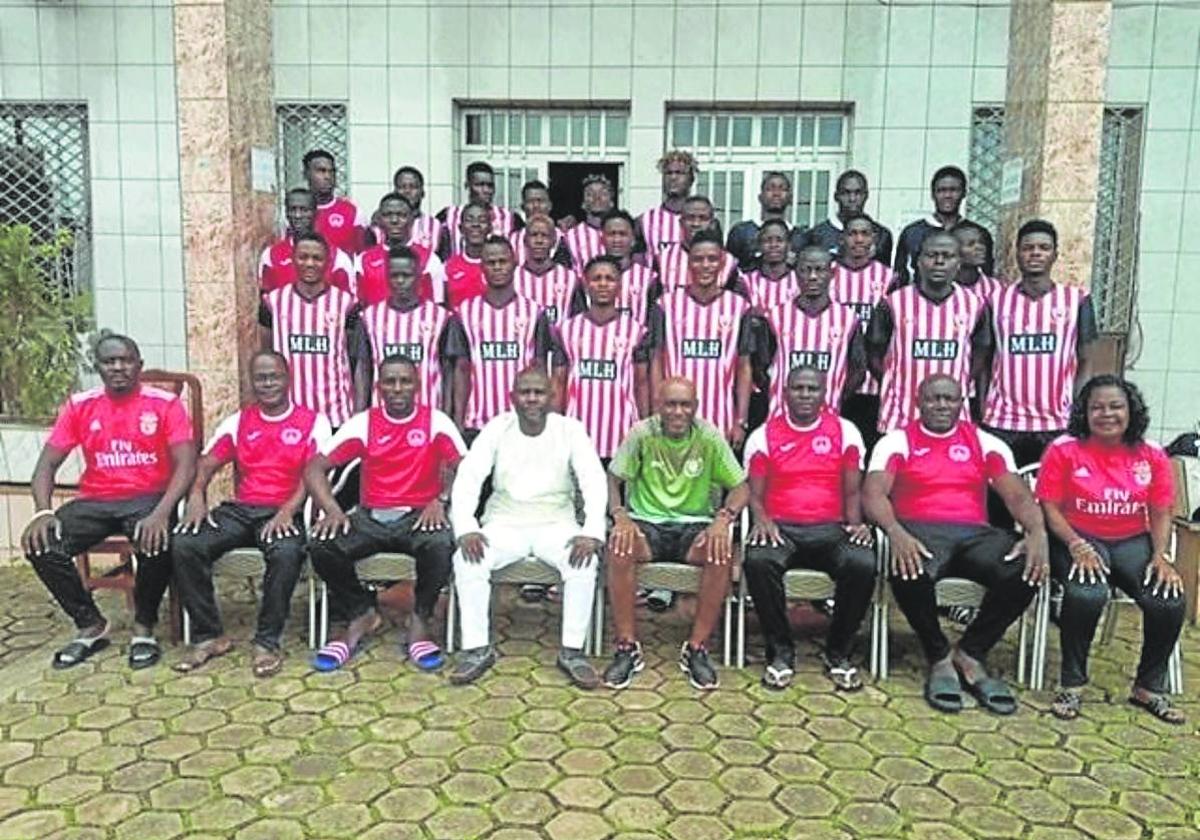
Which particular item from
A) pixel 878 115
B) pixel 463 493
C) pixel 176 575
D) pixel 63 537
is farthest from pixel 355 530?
pixel 878 115

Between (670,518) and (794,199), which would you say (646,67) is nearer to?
(794,199)

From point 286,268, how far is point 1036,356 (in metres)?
3.74

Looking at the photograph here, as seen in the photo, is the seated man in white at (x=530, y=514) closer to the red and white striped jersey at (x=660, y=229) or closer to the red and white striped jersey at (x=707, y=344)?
the red and white striped jersey at (x=707, y=344)


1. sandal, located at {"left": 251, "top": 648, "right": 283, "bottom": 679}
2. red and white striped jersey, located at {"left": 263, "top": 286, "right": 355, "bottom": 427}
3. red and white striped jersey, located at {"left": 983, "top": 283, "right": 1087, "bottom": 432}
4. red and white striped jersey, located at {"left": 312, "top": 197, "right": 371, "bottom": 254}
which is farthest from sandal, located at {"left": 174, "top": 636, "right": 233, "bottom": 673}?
red and white striped jersey, located at {"left": 983, "top": 283, "right": 1087, "bottom": 432}

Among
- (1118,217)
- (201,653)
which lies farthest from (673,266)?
(1118,217)

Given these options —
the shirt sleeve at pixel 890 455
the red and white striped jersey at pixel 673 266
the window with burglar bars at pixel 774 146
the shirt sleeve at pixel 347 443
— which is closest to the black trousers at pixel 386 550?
the shirt sleeve at pixel 347 443

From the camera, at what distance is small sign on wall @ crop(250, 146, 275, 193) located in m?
6.08

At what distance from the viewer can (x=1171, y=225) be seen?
27.6 feet

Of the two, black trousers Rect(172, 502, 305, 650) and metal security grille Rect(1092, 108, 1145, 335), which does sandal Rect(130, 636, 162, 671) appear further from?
metal security grille Rect(1092, 108, 1145, 335)

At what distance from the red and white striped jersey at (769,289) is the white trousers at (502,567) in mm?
1655

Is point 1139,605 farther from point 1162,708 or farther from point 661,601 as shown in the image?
point 661,601

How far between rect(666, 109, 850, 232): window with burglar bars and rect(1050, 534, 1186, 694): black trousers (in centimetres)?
476

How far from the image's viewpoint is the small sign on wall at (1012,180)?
598 centimetres

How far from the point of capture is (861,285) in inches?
215
